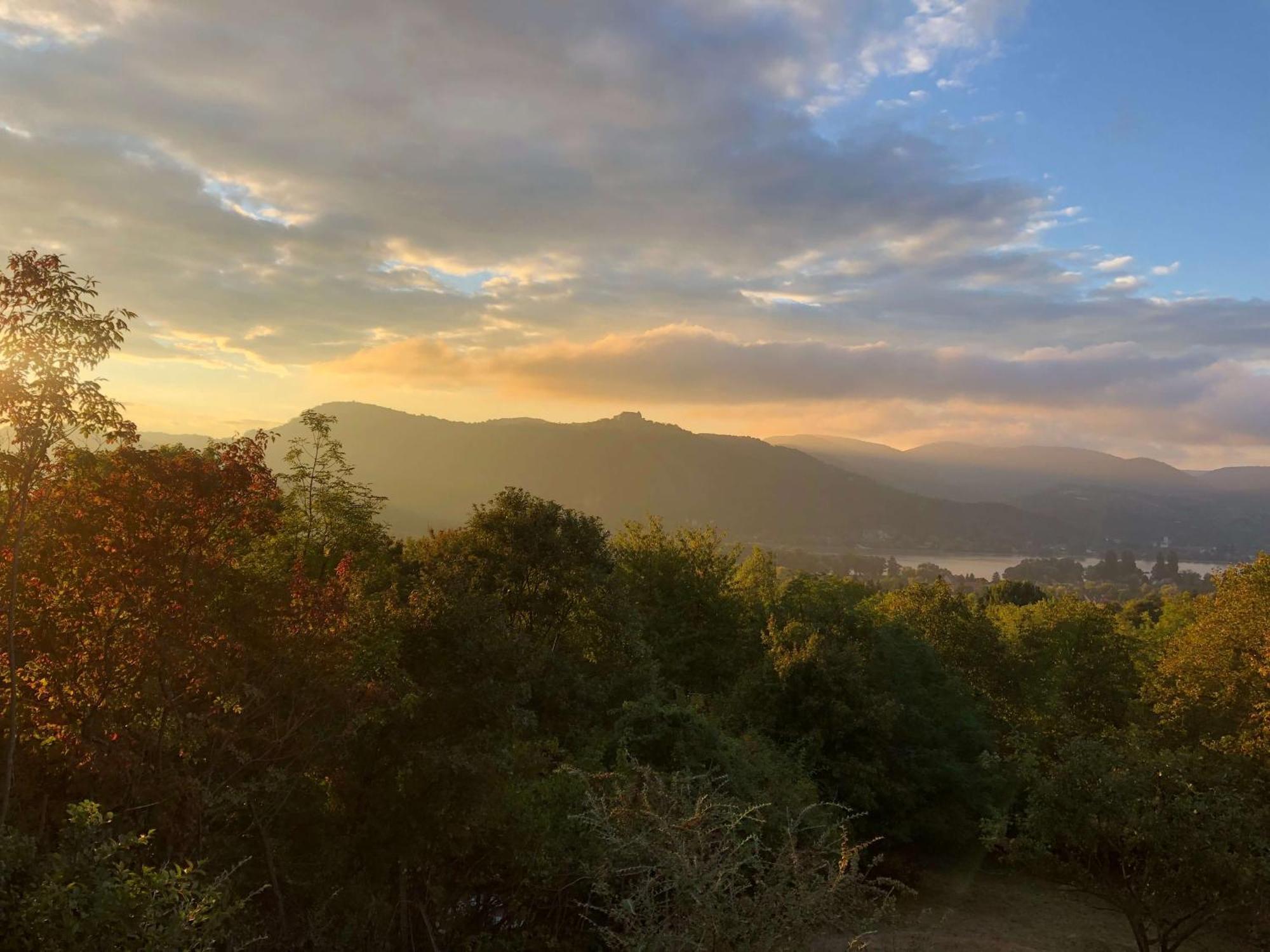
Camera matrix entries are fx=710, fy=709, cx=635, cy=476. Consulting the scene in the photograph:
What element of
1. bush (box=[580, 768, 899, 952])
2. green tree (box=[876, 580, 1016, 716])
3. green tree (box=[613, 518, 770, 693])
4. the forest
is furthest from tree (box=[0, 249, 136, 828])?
green tree (box=[876, 580, 1016, 716])

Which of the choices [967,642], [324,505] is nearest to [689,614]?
[967,642]

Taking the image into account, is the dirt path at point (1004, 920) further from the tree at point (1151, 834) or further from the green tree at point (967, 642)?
the green tree at point (967, 642)

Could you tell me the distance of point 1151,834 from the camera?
1341 cm

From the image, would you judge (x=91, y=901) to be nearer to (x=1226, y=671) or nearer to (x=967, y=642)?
(x=1226, y=671)

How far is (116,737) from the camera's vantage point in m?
9.47

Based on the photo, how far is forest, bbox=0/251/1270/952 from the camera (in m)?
8.49

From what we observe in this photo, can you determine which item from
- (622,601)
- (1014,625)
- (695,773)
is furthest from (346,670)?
(1014,625)

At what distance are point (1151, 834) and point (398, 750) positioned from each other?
13966 millimetres

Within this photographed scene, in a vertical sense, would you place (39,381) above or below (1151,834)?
above

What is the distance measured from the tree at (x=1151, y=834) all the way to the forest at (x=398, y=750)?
0.25ft

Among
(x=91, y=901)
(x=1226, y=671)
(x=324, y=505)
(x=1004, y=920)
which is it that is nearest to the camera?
(x=91, y=901)

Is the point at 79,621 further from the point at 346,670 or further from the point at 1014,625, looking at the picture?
the point at 1014,625

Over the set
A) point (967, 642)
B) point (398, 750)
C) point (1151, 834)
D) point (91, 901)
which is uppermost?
point (91, 901)

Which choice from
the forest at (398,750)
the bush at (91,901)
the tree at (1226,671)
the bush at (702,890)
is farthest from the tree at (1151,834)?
the bush at (91,901)
